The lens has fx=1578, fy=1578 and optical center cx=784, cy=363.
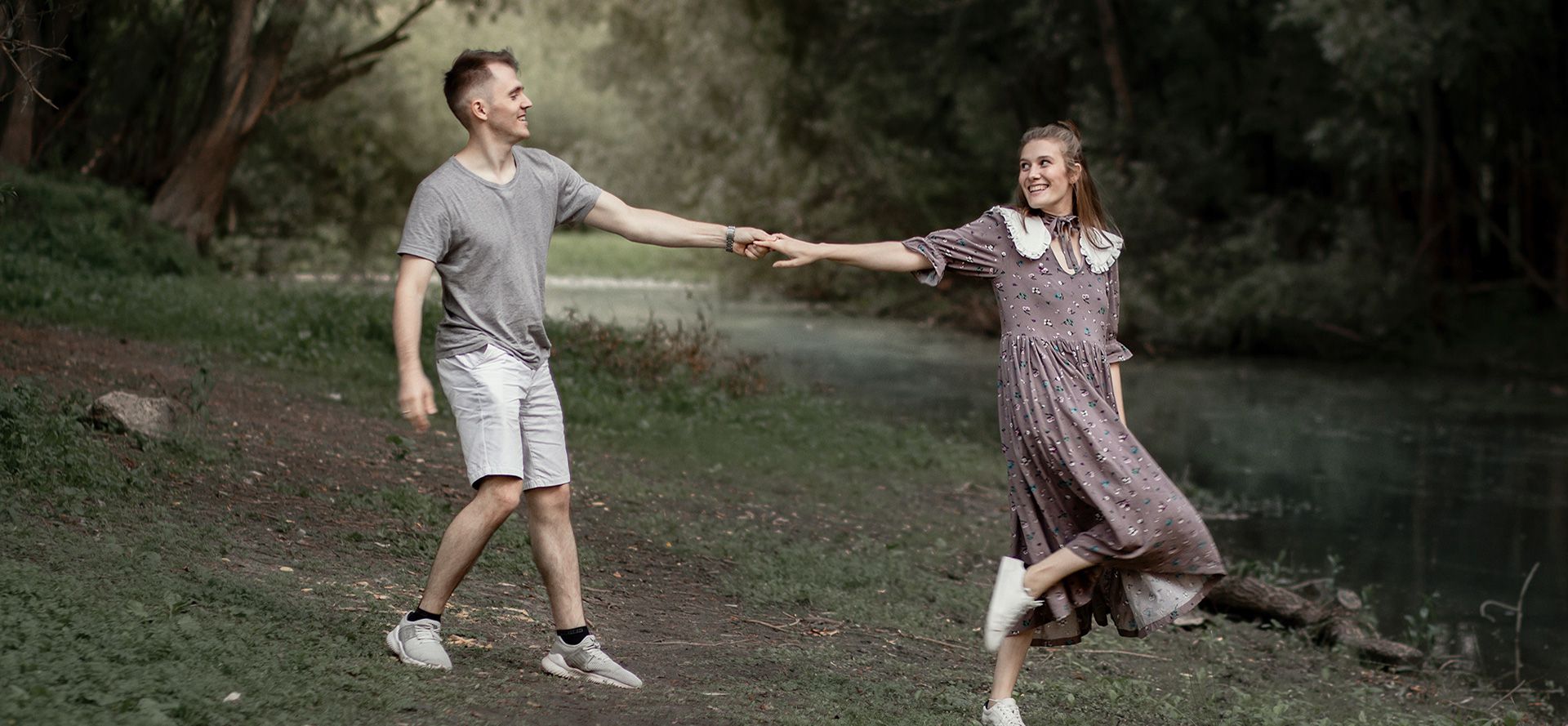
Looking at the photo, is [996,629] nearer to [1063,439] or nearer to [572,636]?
[1063,439]

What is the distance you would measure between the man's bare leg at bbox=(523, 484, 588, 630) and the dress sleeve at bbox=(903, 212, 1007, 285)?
4.84 feet

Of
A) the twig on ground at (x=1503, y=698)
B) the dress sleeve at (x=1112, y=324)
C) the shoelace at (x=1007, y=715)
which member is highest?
the dress sleeve at (x=1112, y=324)

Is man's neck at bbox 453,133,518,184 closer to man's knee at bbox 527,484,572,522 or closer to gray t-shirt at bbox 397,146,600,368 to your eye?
gray t-shirt at bbox 397,146,600,368

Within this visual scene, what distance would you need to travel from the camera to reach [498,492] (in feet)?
17.0

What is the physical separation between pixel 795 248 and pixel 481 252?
1.27 m

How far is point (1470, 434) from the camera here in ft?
55.3

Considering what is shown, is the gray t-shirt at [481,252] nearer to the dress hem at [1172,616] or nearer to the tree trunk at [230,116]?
the dress hem at [1172,616]

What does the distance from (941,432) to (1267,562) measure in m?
5.28

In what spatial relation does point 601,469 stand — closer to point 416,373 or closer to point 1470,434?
point 416,373

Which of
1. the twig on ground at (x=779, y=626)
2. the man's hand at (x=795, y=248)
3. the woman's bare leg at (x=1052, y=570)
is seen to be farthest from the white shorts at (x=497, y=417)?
the twig on ground at (x=779, y=626)

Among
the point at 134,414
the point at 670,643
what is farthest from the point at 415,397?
the point at 134,414

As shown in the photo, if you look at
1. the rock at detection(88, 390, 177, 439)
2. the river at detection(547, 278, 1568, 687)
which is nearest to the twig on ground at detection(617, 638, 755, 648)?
the rock at detection(88, 390, 177, 439)

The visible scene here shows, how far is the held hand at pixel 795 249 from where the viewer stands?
5.83 meters

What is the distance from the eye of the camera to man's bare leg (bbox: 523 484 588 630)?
17.4ft
